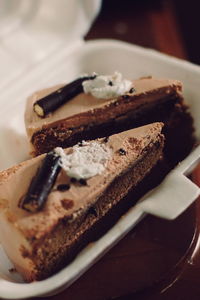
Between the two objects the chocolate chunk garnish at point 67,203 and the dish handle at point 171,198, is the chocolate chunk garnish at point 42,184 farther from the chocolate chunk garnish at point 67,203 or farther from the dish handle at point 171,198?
the dish handle at point 171,198

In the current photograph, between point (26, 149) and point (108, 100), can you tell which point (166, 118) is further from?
point (26, 149)

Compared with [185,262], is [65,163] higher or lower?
higher

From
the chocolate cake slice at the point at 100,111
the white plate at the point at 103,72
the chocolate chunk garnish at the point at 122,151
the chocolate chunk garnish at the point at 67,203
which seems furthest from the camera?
the chocolate cake slice at the point at 100,111

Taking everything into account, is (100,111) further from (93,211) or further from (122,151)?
(93,211)

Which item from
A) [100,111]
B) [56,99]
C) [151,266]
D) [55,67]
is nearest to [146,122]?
[100,111]

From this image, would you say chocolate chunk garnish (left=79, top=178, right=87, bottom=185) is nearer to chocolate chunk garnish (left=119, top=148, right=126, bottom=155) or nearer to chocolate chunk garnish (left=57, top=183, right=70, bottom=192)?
chocolate chunk garnish (left=57, top=183, right=70, bottom=192)

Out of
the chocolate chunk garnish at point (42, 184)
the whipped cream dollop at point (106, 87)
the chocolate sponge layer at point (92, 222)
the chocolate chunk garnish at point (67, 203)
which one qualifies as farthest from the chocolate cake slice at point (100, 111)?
the chocolate chunk garnish at point (67, 203)

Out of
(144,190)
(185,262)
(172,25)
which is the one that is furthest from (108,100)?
(172,25)
